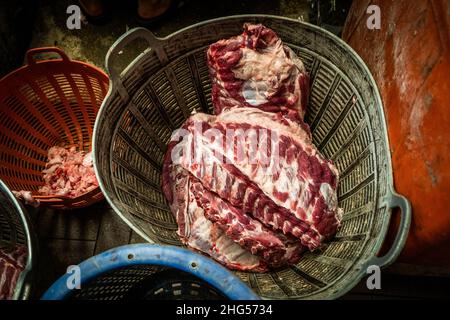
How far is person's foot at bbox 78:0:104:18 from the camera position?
3.22 metres

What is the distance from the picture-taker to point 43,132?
2.83 metres

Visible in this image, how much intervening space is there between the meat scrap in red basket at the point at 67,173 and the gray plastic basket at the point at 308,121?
523 millimetres

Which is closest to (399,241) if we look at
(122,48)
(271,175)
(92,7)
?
(271,175)

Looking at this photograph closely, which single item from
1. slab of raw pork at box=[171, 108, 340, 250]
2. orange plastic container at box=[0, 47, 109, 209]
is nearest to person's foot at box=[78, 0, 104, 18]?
orange plastic container at box=[0, 47, 109, 209]

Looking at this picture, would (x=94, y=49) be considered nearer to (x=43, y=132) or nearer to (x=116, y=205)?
(x=43, y=132)

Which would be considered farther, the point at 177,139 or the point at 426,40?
the point at 177,139

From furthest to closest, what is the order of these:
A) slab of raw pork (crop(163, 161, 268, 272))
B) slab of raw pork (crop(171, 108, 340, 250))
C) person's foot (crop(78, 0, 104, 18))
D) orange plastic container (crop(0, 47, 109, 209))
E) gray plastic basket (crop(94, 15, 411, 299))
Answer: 1. person's foot (crop(78, 0, 104, 18))
2. orange plastic container (crop(0, 47, 109, 209))
3. slab of raw pork (crop(163, 161, 268, 272))
4. slab of raw pork (crop(171, 108, 340, 250))
5. gray plastic basket (crop(94, 15, 411, 299))

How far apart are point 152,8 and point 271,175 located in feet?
6.40

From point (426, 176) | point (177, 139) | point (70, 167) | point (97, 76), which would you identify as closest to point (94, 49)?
point (97, 76)

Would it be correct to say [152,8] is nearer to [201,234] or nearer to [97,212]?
[97,212]

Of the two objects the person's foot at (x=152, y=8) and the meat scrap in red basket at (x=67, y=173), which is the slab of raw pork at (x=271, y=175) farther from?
the person's foot at (x=152, y=8)

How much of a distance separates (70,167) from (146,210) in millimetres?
818

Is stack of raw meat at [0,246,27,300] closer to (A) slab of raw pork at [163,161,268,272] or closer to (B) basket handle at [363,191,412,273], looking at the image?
(A) slab of raw pork at [163,161,268,272]
